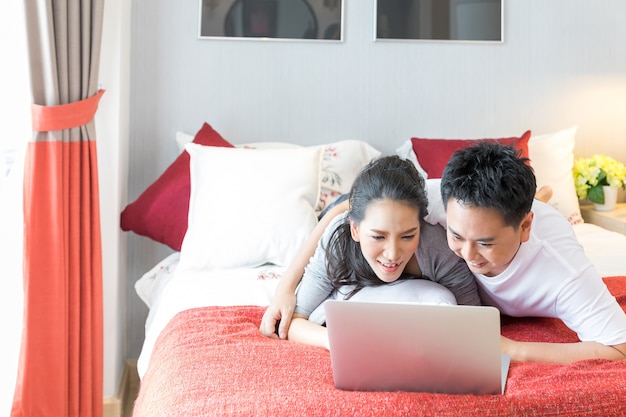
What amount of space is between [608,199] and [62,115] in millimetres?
2092

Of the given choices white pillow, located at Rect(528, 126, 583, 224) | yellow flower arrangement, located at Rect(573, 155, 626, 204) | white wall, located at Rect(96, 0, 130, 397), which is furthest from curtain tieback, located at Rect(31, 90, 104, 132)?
yellow flower arrangement, located at Rect(573, 155, 626, 204)

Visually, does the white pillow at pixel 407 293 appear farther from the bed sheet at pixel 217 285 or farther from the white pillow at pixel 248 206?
the white pillow at pixel 248 206

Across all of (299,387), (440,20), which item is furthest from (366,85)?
(299,387)

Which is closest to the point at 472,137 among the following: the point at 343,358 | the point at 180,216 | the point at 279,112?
the point at 279,112

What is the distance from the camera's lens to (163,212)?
2.52m

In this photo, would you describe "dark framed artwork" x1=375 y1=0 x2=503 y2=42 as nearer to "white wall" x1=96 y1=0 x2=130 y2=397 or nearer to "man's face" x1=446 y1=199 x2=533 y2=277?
"white wall" x1=96 y1=0 x2=130 y2=397

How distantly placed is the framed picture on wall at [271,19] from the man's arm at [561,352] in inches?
67.6

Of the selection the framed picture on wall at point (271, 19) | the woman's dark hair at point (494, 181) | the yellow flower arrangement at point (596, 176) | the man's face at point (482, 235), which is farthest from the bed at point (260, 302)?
the framed picture on wall at point (271, 19)

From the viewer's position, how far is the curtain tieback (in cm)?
212

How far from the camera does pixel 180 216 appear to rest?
8.25 ft

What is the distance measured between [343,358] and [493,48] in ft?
6.63

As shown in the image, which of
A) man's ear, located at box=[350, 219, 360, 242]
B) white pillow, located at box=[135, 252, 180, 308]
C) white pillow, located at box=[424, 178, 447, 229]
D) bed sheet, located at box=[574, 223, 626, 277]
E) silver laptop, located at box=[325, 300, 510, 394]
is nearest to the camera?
silver laptop, located at box=[325, 300, 510, 394]

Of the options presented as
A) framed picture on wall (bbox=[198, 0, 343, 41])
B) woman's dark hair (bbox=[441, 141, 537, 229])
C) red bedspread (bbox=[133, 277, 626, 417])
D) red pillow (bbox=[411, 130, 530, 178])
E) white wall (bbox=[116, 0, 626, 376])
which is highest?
framed picture on wall (bbox=[198, 0, 343, 41])

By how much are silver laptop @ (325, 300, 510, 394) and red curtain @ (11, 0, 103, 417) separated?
119 cm
